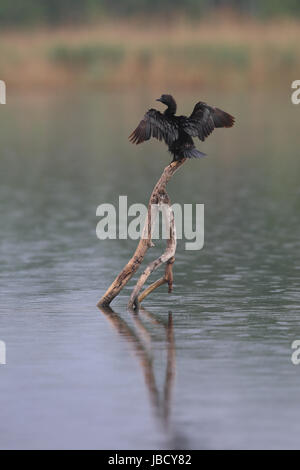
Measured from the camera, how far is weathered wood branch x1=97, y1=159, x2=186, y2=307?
1259 cm

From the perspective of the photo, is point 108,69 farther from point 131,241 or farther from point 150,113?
point 150,113

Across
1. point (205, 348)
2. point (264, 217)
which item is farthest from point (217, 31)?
point (205, 348)

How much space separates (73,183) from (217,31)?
79.9 feet

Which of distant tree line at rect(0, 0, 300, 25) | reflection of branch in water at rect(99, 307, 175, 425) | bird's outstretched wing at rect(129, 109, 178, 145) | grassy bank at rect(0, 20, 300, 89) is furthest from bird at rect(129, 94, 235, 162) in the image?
distant tree line at rect(0, 0, 300, 25)

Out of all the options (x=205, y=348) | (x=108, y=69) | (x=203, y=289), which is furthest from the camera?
(x=108, y=69)

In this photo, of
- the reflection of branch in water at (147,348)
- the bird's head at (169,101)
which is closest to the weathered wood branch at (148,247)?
the reflection of branch in water at (147,348)

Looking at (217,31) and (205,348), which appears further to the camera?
(217,31)

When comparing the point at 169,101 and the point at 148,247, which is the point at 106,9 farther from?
the point at 169,101

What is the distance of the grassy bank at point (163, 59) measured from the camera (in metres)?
46.7

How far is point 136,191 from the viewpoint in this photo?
24.8 m

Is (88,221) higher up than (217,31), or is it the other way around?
(217,31)

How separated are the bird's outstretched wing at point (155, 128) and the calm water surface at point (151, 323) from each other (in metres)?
1.69

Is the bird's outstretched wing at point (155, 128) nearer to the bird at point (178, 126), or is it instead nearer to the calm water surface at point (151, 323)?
the bird at point (178, 126)

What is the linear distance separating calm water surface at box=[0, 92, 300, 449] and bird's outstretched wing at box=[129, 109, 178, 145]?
1.69m
